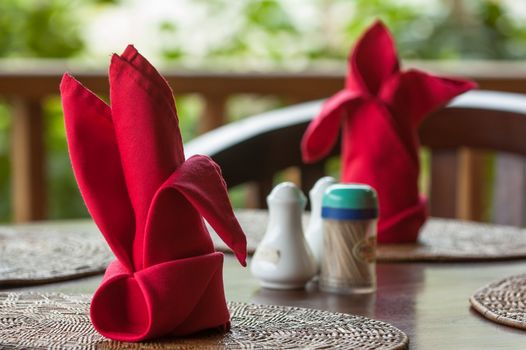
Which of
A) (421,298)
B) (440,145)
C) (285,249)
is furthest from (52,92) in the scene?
(421,298)

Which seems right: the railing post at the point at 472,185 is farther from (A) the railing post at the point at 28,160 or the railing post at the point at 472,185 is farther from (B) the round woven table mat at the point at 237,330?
(B) the round woven table mat at the point at 237,330

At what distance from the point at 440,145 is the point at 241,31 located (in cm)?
323

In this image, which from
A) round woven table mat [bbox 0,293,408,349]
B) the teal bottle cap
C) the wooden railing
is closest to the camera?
round woven table mat [bbox 0,293,408,349]

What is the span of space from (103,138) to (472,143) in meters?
1.10

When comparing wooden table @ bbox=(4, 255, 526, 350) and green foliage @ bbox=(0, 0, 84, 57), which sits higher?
green foliage @ bbox=(0, 0, 84, 57)

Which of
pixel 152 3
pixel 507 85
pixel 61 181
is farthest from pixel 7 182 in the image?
pixel 507 85

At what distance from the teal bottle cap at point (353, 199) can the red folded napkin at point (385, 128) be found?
271 millimetres

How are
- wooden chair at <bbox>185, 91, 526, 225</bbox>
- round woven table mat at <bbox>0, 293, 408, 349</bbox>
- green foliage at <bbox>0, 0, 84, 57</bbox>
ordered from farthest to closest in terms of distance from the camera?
green foliage at <bbox>0, 0, 84, 57</bbox>, wooden chair at <bbox>185, 91, 526, 225</bbox>, round woven table mat at <bbox>0, 293, 408, 349</bbox>

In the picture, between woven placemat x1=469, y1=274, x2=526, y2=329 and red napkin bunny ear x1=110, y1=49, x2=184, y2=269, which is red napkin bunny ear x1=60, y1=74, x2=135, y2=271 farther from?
woven placemat x1=469, y1=274, x2=526, y2=329

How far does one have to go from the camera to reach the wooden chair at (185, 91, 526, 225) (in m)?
1.63

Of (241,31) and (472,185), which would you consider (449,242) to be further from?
(241,31)

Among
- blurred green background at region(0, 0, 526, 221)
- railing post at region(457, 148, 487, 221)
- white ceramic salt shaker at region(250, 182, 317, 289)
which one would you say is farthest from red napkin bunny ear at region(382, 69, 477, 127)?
blurred green background at region(0, 0, 526, 221)

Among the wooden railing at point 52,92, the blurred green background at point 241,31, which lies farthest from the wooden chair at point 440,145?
the blurred green background at point 241,31

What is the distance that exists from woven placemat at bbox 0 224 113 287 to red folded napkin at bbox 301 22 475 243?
310 mm
